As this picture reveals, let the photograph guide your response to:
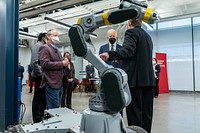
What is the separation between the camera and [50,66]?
2.15 metres

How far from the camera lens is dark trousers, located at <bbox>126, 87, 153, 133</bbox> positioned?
1.51 m

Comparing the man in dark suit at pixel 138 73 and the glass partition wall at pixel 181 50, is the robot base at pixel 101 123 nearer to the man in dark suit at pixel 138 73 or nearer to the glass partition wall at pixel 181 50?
the man in dark suit at pixel 138 73

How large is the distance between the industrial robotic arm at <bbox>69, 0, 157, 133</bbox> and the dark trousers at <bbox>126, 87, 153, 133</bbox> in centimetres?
54

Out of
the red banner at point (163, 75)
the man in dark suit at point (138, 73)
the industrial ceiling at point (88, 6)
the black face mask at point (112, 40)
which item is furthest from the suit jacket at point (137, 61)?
the red banner at point (163, 75)

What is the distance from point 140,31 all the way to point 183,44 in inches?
305

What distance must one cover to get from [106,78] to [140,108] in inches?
28.3

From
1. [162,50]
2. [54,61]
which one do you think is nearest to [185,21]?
[162,50]

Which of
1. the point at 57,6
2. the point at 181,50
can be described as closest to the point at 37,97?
the point at 57,6

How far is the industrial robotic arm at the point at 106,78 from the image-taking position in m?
0.91

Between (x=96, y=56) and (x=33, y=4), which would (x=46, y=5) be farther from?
(x=96, y=56)

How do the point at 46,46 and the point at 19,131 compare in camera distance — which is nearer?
the point at 19,131

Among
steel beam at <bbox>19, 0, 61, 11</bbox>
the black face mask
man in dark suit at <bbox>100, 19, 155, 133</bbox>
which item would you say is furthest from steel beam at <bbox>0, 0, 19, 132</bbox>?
steel beam at <bbox>19, 0, 61, 11</bbox>

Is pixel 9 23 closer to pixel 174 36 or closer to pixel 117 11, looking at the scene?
pixel 117 11

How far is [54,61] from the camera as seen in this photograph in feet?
7.34
